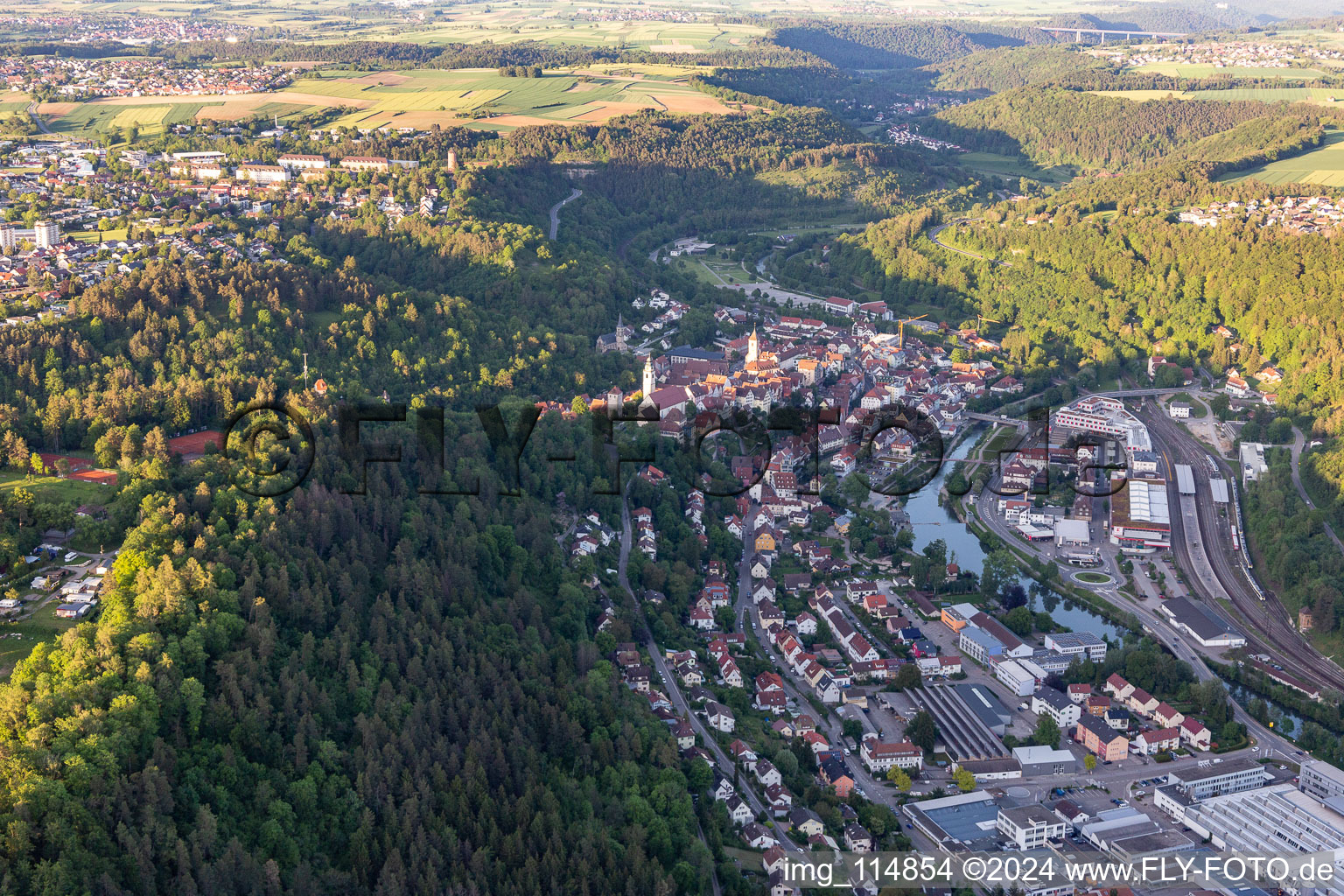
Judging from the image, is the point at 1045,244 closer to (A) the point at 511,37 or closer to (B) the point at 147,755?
(B) the point at 147,755

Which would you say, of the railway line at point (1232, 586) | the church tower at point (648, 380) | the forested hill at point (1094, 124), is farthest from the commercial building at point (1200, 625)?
the forested hill at point (1094, 124)

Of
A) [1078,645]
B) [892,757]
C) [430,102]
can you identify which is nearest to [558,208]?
[430,102]

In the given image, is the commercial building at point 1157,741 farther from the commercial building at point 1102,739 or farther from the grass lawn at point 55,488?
the grass lawn at point 55,488

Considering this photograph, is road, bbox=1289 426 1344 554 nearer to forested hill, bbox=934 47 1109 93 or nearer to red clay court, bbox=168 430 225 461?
red clay court, bbox=168 430 225 461

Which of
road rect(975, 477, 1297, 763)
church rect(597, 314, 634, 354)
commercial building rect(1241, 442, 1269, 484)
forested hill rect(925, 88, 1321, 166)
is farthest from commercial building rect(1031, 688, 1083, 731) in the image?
forested hill rect(925, 88, 1321, 166)

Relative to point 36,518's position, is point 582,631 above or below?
below

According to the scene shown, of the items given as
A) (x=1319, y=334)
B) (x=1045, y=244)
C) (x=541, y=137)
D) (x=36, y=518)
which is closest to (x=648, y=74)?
(x=541, y=137)
